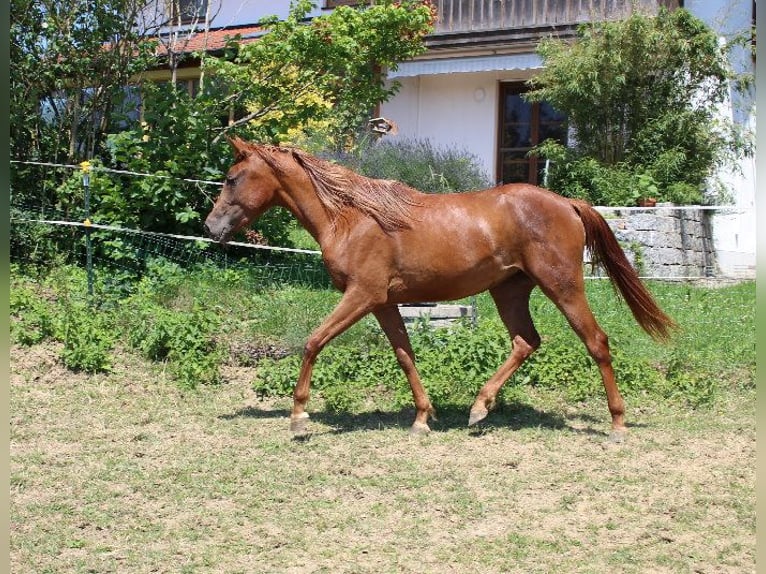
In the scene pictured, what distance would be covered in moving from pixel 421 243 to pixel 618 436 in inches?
75.8

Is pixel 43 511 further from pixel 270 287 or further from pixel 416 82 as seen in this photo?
pixel 416 82

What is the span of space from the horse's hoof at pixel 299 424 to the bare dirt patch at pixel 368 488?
3.8 inches

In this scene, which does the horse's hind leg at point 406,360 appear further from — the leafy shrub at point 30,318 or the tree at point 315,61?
the tree at point 315,61

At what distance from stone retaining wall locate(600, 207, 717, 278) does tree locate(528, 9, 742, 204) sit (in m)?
0.55

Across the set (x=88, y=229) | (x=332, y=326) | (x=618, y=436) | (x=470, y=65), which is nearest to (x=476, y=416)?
(x=618, y=436)

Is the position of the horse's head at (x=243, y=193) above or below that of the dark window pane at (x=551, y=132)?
below

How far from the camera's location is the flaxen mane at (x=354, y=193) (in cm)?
621

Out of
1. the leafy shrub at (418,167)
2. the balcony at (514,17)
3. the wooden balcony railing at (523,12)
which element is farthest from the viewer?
the balcony at (514,17)

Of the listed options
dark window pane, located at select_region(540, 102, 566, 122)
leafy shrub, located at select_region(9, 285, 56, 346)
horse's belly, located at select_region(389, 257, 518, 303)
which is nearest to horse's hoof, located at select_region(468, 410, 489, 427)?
horse's belly, located at select_region(389, 257, 518, 303)

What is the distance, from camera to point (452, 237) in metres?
6.19

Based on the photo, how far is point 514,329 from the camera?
6.53 meters

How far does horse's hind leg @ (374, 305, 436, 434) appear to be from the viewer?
20.6 ft

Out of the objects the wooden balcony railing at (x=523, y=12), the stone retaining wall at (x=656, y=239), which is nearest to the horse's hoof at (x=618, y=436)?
the stone retaining wall at (x=656, y=239)

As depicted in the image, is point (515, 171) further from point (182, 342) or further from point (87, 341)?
point (87, 341)
